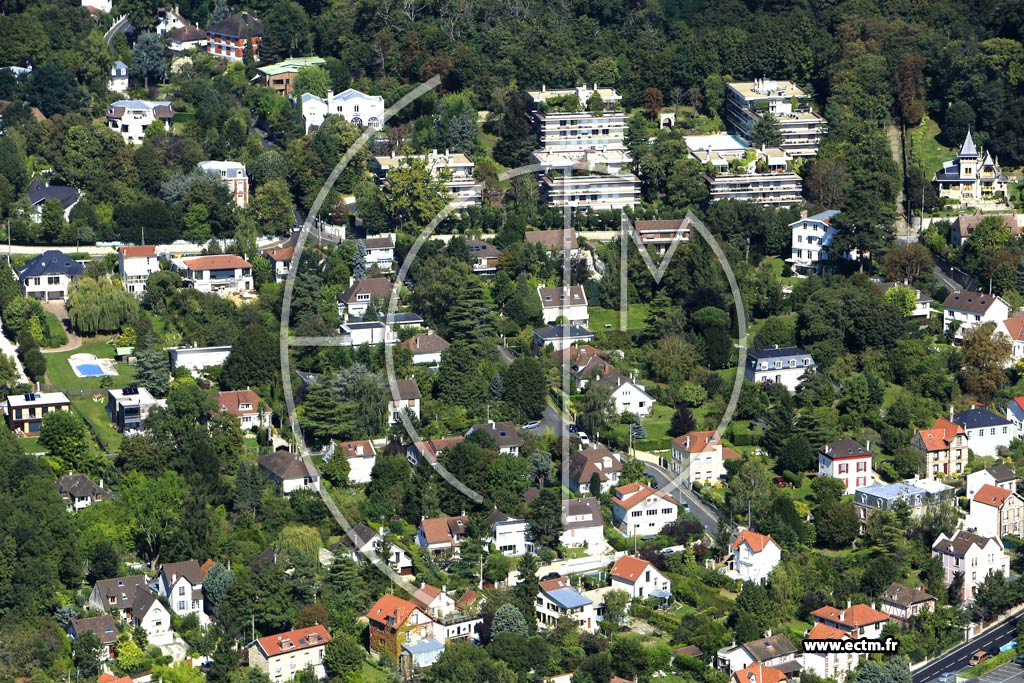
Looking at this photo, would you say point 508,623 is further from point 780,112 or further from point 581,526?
point 780,112

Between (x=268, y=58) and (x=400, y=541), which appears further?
(x=268, y=58)

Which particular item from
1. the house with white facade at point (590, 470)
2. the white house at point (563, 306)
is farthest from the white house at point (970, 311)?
the house with white facade at point (590, 470)

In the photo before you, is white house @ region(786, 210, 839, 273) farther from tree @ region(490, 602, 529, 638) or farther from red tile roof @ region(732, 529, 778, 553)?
tree @ region(490, 602, 529, 638)

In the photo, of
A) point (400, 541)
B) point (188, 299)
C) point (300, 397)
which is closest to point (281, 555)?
point (400, 541)

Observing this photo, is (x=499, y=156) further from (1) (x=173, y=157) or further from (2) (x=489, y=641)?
(2) (x=489, y=641)

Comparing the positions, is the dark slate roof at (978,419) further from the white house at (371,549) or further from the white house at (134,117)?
the white house at (134,117)

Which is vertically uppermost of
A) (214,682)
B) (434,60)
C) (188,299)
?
(434,60)
